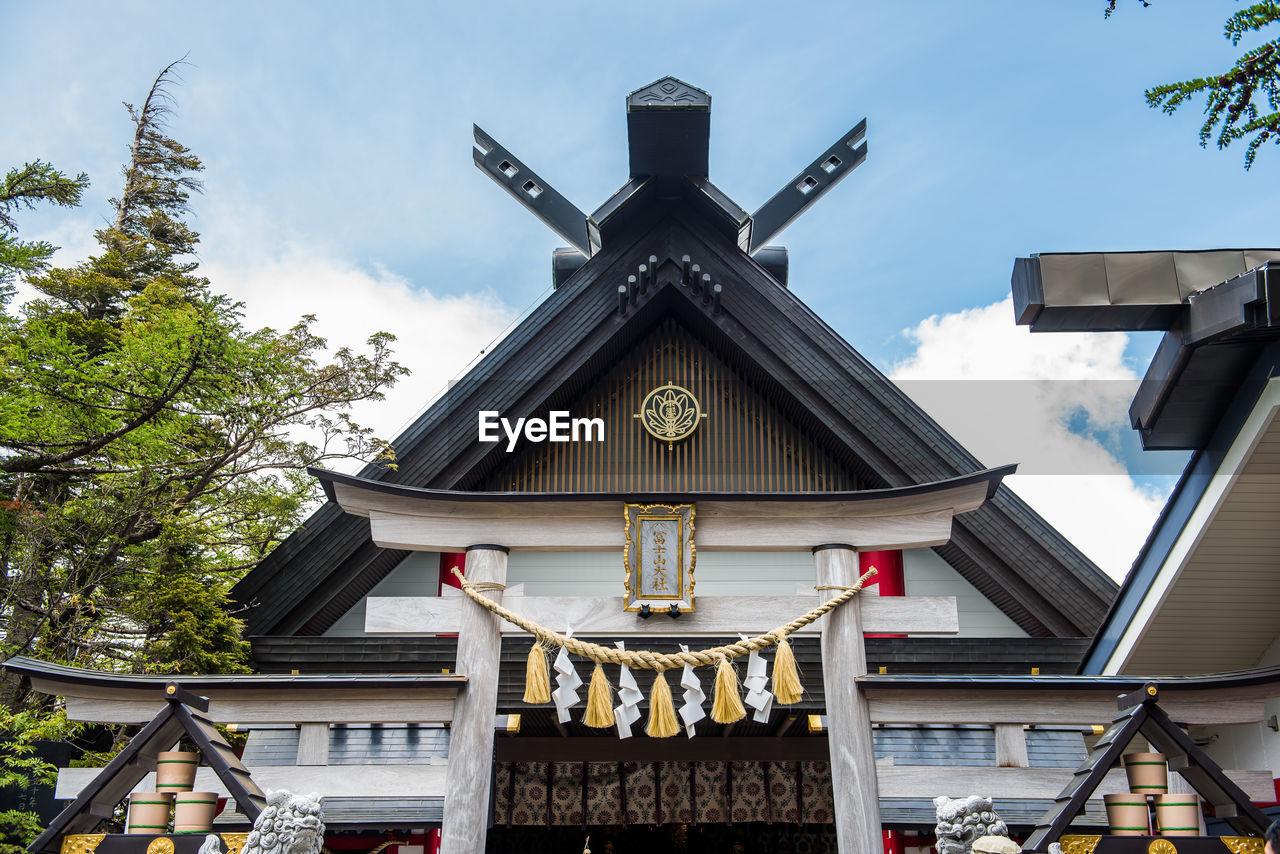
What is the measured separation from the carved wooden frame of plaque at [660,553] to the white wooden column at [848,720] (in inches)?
35.5

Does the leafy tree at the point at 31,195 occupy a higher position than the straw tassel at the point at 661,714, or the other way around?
the leafy tree at the point at 31,195

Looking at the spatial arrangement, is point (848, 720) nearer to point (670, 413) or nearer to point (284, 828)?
point (284, 828)

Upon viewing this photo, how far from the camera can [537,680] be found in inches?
217

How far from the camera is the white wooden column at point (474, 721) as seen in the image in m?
5.41

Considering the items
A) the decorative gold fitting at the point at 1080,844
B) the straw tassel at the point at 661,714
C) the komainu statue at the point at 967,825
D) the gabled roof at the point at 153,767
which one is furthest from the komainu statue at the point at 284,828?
the decorative gold fitting at the point at 1080,844

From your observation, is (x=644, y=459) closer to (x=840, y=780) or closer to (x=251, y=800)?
(x=840, y=780)

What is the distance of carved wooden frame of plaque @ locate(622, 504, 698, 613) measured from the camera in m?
5.82

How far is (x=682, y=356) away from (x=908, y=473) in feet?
8.65

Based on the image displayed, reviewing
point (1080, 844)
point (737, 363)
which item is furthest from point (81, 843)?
point (737, 363)

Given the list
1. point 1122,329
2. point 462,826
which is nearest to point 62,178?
point 462,826

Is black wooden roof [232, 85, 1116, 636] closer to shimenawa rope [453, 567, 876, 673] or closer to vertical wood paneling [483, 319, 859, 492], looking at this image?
vertical wood paneling [483, 319, 859, 492]

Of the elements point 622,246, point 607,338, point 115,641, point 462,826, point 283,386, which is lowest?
point 462,826

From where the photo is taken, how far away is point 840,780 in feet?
18.1

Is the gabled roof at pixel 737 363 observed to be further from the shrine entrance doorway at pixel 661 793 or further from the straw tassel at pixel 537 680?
the straw tassel at pixel 537 680
